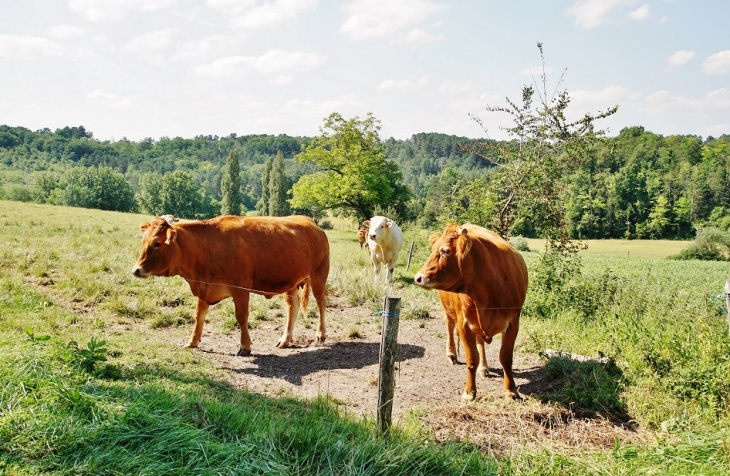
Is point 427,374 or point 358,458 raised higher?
point 358,458

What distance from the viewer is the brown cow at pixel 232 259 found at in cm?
761

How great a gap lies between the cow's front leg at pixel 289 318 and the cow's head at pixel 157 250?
2.15m

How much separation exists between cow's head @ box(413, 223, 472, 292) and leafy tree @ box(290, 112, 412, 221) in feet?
114

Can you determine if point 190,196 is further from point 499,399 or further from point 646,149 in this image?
point 646,149

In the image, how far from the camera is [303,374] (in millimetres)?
7293

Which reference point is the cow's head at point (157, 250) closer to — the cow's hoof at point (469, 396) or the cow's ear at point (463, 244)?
the cow's ear at point (463, 244)

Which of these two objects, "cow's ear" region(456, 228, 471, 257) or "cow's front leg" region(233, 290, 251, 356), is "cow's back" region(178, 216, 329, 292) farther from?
"cow's ear" region(456, 228, 471, 257)

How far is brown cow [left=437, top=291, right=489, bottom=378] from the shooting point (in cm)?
667

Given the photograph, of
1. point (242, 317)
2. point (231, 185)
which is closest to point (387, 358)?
point (242, 317)

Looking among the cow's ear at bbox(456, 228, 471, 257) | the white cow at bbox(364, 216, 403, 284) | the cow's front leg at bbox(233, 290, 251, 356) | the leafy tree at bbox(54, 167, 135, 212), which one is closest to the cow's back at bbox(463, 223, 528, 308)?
the cow's ear at bbox(456, 228, 471, 257)

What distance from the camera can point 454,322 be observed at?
7.82 metres

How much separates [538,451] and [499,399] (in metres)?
1.94

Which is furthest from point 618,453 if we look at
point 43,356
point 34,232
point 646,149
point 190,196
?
point 646,149

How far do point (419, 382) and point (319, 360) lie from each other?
5.76 feet
